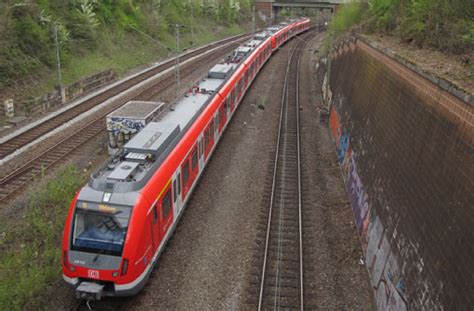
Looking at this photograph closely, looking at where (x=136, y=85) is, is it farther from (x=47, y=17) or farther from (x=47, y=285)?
(x=47, y=285)

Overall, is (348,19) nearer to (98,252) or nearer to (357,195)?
(357,195)

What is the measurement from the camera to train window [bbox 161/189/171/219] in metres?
12.5

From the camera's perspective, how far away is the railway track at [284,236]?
479 inches

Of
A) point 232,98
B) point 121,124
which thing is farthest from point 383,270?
point 232,98

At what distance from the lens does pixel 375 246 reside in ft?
42.2

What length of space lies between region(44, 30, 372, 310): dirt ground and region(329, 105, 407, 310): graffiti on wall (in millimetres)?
518

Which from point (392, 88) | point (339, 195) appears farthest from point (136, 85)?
point (392, 88)

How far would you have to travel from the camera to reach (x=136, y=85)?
35594 mm

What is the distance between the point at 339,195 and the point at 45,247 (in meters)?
11.8

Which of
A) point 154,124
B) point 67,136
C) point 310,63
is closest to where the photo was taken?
point 154,124

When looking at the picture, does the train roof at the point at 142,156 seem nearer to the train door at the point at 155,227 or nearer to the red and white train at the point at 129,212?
the red and white train at the point at 129,212

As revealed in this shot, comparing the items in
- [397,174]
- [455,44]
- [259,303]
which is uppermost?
[455,44]

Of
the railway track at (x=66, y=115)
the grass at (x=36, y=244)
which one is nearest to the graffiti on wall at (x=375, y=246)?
the grass at (x=36, y=244)

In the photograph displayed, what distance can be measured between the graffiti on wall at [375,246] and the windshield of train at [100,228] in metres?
7.07
